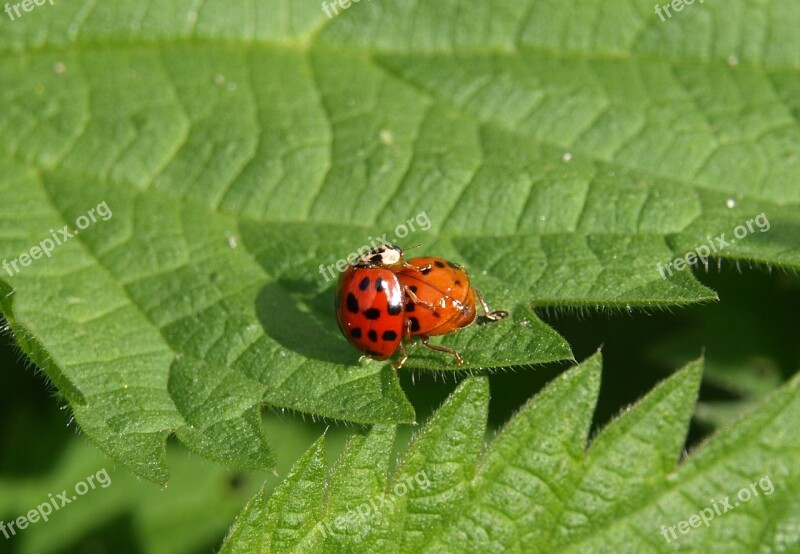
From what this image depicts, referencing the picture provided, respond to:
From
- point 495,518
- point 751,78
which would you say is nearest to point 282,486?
point 495,518

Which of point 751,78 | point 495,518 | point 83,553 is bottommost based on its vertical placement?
point 83,553

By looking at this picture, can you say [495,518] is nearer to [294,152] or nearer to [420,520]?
[420,520]

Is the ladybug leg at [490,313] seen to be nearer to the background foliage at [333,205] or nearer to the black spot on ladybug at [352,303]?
the background foliage at [333,205]

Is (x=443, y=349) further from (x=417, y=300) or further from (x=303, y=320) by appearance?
(x=303, y=320)

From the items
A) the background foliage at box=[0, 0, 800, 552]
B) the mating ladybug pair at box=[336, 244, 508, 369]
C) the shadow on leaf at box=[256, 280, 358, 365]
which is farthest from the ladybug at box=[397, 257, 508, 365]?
the shadow on leaf at box=[256, 280, 358, 365]

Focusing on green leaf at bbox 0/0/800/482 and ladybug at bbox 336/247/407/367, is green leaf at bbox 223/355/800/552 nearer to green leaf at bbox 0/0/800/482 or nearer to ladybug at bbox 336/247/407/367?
green leaf at bbox 0/0/800/482
